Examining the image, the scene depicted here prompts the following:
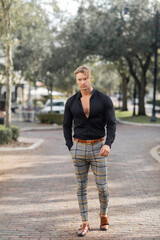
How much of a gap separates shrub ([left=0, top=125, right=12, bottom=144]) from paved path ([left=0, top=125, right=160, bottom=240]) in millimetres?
2108

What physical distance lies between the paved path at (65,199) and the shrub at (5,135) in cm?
211

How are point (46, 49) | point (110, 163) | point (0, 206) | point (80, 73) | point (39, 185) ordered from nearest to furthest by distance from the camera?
point (80, 73)
point (0, 206)
point (39, 185)
point (110, 163)
point (46, 49)

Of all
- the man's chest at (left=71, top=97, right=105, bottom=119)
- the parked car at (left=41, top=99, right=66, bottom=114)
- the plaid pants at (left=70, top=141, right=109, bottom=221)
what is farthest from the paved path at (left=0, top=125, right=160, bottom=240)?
the parked car at (left=41, top=99, right=66, bottom=114)

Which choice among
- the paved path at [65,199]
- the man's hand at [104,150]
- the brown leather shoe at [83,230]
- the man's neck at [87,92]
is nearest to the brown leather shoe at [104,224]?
the paved path at [65,199]

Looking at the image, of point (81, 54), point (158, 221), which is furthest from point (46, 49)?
point (158, 221)

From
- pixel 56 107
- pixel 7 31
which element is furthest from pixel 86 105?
pixel 56 107

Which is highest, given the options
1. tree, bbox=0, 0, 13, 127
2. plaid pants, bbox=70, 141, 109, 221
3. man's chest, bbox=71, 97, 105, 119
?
tree, bbox=0, 0, 13, 127

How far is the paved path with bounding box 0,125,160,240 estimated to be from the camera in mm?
4375

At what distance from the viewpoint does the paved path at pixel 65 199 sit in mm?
4375

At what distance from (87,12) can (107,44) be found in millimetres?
2837

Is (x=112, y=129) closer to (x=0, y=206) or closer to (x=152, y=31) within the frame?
(x=0, y=206)

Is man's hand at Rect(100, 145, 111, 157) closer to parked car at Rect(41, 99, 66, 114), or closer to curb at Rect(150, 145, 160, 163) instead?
curb at Rect(150, 145, 160, 163)

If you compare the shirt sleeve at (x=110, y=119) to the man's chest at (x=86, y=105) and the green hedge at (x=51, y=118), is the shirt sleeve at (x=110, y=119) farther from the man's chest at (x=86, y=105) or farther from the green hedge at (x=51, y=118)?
the green hedge at (x=51, y=118)

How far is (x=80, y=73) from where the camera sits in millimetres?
3975
